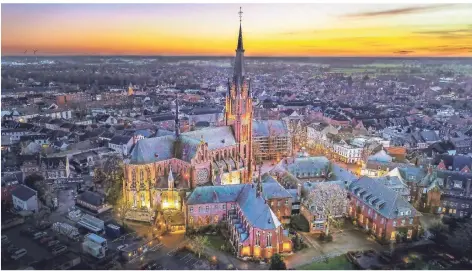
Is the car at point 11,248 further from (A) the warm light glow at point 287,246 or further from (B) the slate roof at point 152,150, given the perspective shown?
(A) the warm light glow at point 287,246

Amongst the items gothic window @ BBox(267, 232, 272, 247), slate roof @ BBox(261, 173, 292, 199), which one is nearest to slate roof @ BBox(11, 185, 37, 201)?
slate roof @ BBox(261, 173, 292, 199)

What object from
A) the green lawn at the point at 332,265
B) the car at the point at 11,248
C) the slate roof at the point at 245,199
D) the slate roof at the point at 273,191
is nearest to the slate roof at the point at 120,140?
the slate roof at the point at 245,199

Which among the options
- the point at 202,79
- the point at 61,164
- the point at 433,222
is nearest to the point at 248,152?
the point at 433,222

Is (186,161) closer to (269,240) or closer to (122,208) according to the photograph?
(122,208)

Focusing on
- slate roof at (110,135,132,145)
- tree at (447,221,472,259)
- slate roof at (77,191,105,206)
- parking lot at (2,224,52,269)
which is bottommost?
parking lot at (2,224,52,269)

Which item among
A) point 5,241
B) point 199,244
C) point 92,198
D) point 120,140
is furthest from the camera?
point 120,140

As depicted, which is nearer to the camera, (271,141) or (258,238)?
(258,238)

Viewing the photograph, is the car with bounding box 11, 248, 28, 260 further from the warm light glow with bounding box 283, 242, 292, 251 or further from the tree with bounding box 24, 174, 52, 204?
the warm light glow with bounding box 283, 242, 292, 251

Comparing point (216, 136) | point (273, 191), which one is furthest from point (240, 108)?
point (273, 191)
